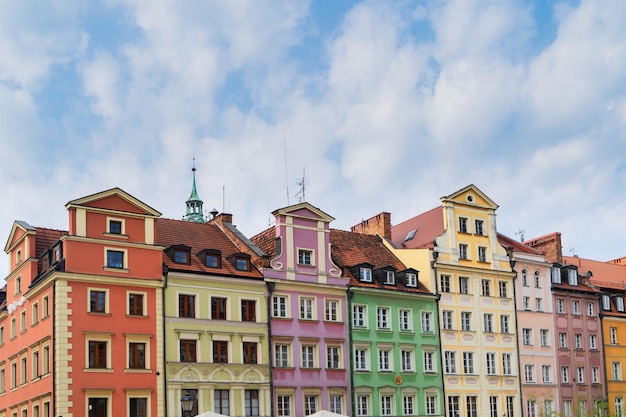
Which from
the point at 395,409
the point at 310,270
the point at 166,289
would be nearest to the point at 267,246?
the point at 310,270

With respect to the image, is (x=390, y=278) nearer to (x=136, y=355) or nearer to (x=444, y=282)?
(x=444, y=282)

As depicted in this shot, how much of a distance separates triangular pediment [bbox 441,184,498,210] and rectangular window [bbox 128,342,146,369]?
76.7ft

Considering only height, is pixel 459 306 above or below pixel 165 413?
above

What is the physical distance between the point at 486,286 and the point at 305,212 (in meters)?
14.2

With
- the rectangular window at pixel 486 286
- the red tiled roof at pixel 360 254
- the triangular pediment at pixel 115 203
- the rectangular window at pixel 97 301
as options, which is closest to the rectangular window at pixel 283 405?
the red tiled roof at pixel 360 254

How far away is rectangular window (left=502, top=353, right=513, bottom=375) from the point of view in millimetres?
67188

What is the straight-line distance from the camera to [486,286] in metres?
67.8

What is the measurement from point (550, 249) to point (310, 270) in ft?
79.3

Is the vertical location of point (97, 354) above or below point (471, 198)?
below

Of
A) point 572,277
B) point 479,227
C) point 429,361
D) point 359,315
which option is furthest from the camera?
point 572,277

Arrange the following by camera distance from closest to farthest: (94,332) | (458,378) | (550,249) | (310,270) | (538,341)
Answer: (94,332) < (310,270) < (458,378) < (538,341) < (550,249)

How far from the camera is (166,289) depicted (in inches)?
2156

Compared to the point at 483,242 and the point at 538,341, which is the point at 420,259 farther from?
the point at 538,341

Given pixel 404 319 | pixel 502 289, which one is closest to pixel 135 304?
pixel 404 319
